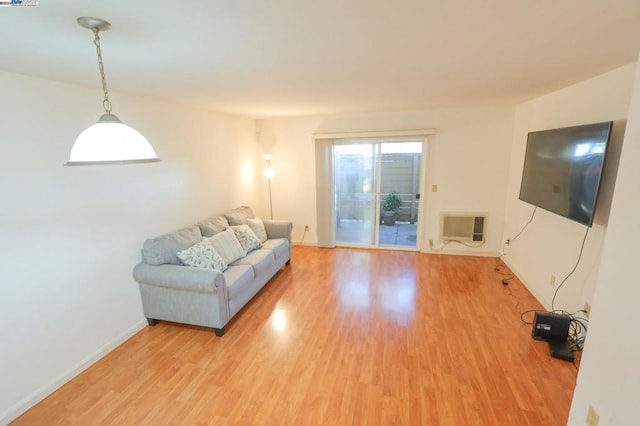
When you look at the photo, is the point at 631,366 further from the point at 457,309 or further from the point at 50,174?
the point at 50,174

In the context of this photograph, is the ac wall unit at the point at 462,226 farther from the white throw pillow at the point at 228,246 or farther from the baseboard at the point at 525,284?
the white throw pillow at the point at 228,246

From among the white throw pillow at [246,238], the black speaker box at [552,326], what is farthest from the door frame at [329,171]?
the black speaker box at [552,326]

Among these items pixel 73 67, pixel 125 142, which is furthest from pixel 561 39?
pixel 73 67

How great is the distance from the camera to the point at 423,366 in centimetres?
234

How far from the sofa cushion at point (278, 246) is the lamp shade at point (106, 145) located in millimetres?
2692

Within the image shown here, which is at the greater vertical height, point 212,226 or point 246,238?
point 212,226

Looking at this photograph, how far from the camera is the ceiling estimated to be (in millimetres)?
1160

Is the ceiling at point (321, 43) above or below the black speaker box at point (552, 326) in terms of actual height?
above

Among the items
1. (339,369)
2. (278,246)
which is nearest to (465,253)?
(278,246)

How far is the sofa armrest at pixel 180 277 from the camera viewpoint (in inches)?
104

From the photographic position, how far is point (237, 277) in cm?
301

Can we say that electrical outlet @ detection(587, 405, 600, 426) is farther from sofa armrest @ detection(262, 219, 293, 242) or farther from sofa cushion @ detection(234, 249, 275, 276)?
sofa armrest @ detection(262, 219, 293, 242)

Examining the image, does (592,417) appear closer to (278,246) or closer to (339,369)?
(339,369)

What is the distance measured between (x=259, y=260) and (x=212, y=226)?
2.61ft
